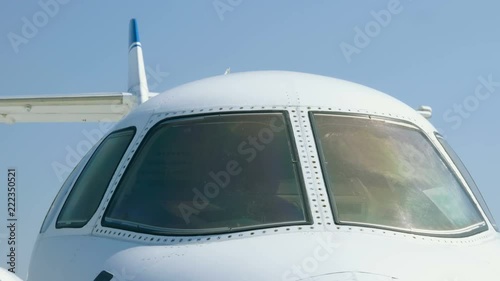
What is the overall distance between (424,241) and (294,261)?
3.42ft

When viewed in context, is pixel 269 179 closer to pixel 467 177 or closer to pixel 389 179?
pixel 389 179

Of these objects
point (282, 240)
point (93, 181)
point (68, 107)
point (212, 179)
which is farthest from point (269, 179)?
point (68, 107)

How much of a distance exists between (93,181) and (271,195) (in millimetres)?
1740

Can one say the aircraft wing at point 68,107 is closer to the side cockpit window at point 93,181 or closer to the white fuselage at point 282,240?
the white fuselage at point 282,240

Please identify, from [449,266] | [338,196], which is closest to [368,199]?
[338,196]

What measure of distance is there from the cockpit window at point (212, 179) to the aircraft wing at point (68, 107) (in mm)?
6021

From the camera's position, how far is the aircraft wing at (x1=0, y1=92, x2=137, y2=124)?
11414 mm

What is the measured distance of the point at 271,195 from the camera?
16.4ft

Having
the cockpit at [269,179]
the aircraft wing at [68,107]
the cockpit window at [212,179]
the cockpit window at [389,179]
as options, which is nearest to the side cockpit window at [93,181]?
the cockpit at [269,179]

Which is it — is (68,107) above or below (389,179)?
above

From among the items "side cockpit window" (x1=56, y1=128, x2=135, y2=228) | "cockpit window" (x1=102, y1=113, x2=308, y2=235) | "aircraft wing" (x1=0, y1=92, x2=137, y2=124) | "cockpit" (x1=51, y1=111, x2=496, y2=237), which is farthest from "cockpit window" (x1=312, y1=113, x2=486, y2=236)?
"aircraft wing" (x1=0, y1=92, x2=137, y2=124)

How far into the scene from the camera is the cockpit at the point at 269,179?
483cm

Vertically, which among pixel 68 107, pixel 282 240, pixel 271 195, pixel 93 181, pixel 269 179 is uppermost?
pixel 68 107

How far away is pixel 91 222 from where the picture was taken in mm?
5426
